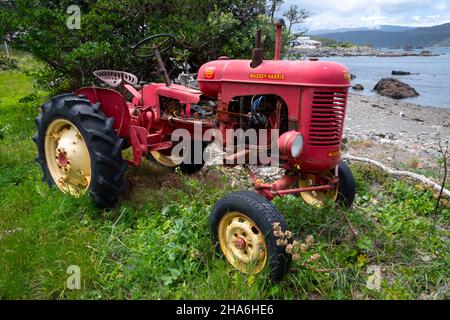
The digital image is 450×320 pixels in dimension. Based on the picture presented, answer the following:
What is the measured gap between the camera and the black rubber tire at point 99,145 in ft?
11.6

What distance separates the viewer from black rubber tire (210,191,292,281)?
8.63ft

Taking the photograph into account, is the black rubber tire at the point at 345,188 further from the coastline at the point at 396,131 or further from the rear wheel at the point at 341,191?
the coastline at the point at 396,131

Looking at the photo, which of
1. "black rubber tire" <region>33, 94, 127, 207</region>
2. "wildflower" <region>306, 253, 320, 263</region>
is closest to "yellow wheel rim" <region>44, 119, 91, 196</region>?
"black rubber tire" <region>33, 94, 127, 207</region>

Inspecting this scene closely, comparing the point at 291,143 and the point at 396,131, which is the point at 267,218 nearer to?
the point at 291,143

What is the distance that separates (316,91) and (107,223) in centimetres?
219

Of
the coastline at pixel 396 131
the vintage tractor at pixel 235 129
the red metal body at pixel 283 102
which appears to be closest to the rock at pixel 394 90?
the coastline at pixel 396 131

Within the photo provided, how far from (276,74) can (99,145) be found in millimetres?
1681

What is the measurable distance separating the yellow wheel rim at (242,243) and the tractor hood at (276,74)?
110 centimetres

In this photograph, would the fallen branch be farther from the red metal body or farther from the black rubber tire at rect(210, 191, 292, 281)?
the black rubber tire at rect(210, 191, 292, 281)

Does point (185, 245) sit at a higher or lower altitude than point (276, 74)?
lower

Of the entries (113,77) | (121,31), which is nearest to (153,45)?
(113,77)

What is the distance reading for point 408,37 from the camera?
145 m
